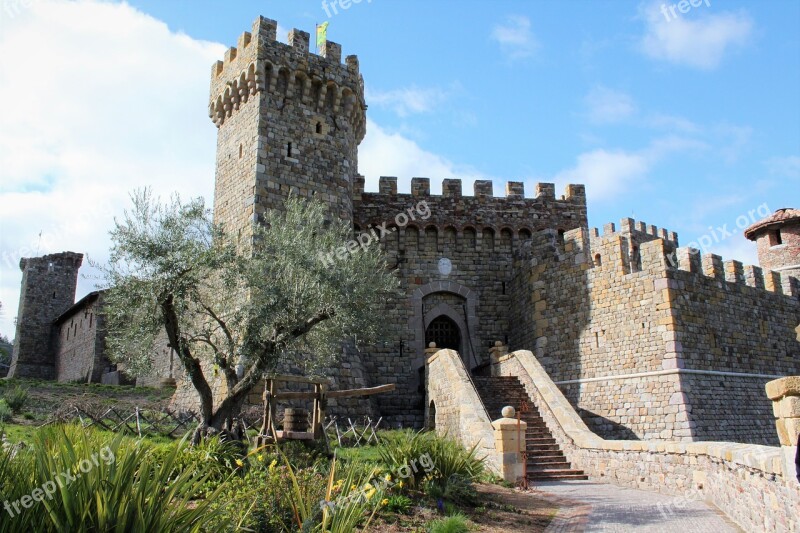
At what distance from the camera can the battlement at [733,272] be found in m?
16.0

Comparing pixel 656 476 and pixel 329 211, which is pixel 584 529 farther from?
pixel 329 211

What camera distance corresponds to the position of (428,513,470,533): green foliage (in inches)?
265

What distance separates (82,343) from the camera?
29422mm

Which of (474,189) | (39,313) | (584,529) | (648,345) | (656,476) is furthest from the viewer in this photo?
(39,313)

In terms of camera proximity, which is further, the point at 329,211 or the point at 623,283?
the point at 329,211

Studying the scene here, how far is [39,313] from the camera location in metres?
35.1

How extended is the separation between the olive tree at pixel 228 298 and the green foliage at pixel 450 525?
4.86 metres

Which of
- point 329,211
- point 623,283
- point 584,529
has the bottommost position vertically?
point 584,529

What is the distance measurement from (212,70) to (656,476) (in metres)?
16.6

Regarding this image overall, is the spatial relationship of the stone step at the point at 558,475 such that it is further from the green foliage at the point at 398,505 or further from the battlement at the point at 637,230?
the battlement at the point at 637,230

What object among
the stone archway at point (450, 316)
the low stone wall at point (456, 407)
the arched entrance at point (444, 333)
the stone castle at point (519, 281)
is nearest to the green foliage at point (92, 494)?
the low stone wall at point (456, 407)

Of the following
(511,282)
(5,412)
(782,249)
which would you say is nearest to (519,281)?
(511,282)

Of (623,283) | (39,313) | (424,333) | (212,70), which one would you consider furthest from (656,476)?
(39,313)

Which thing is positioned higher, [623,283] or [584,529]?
[623,283]
